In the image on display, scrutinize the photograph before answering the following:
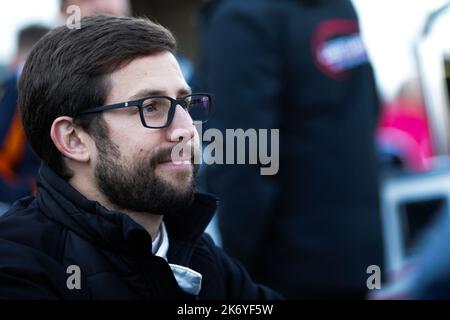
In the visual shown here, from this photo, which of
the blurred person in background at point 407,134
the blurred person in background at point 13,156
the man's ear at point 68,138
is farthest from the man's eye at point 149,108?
the blurred person in background at point 407,134

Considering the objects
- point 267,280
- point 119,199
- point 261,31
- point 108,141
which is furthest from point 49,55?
point 267,280

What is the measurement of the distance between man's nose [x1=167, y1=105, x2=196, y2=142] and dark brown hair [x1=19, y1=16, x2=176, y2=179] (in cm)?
16

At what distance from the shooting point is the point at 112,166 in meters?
1.77

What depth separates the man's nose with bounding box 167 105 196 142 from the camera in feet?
5.76

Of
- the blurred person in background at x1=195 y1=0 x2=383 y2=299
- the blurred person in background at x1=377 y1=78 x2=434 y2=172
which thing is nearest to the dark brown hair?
the blurred person in background at x1=195 y1=0 x2=383 y2=299

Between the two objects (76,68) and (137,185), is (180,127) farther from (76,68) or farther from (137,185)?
(76,68)

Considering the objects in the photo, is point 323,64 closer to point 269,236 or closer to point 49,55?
point 269,236

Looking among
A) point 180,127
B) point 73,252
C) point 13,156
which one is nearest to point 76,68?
point 180,127

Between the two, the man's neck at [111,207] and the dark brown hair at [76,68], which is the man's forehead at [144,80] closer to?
the dark brown hair at [76,68]

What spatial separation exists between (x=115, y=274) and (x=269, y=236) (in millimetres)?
1378

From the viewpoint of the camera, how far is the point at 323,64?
2973mm

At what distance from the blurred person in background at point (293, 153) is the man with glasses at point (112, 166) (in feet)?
3.23

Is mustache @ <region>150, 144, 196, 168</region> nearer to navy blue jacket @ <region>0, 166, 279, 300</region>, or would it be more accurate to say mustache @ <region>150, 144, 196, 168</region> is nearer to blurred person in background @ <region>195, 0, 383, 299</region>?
navy blue jacket @ <region>0, 166, 279, 300</region>

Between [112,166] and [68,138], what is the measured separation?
13 cm
